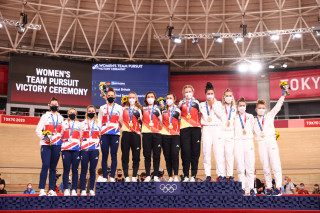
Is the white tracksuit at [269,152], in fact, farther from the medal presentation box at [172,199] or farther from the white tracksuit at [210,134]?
the white tracksuit at [210,134]

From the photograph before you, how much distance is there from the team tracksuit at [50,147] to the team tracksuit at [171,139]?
2.50 metres

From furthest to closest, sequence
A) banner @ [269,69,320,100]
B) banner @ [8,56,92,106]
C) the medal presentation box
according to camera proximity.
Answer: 1. banner @ [269,69,320,100]
2. banner @ [8,56,92,106]
3. the medal presentation box

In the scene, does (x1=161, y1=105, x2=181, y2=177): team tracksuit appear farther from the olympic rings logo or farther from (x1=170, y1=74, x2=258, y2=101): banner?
(x1=170, y1=74, x2=258, y2=101): banner

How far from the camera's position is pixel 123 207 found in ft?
23.4

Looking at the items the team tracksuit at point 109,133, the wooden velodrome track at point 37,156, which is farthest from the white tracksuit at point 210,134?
the wooden velodrome track at point 37,156

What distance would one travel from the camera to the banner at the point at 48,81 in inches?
810

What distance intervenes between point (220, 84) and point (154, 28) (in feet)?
20.1

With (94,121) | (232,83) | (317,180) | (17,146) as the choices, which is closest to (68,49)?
(17,146)

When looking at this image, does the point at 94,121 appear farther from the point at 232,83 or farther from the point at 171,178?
the point at 232,83

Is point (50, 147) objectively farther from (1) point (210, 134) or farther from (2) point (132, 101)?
(1) point (210, 134)

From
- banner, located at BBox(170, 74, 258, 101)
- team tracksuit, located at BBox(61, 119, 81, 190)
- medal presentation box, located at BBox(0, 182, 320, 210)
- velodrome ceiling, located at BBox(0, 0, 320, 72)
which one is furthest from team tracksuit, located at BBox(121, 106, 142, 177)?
banner, located at BBox(170, 74, 258, 101)

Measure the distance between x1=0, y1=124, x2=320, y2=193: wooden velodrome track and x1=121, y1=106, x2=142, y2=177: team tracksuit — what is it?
10238 millimetres

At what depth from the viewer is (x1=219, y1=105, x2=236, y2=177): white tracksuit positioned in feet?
25.5

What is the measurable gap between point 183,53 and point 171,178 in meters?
17.1
